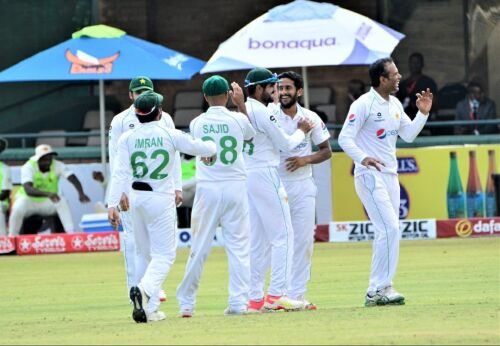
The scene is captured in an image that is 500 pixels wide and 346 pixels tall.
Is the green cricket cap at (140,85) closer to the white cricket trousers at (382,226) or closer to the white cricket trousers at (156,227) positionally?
the white cricket trousers at (156,227)

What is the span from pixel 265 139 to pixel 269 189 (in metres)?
0.40

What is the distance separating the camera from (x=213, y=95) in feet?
38.8

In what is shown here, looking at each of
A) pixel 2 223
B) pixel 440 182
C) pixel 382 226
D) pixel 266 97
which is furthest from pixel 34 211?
pixel 382 226

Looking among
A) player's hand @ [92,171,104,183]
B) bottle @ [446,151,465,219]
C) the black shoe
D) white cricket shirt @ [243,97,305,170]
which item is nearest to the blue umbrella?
player's hand @ [92,171,104,183]

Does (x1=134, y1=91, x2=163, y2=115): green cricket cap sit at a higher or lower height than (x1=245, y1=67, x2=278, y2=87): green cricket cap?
lower

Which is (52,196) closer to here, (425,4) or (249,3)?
(249,3)

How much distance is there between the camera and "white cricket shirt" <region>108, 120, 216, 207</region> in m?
11.5

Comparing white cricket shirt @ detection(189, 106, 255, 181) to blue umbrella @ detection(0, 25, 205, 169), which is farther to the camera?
blue umbrella @ detection(0, 25, 205, 169)

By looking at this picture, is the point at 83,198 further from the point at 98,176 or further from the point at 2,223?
the point at 2,223

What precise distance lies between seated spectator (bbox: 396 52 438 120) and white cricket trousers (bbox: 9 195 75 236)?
561 centimetres

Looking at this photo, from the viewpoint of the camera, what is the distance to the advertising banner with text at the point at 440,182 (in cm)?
2131

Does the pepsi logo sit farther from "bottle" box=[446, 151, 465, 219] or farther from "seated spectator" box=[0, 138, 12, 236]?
"seated spectator" box=[0, 138, 12, 236]

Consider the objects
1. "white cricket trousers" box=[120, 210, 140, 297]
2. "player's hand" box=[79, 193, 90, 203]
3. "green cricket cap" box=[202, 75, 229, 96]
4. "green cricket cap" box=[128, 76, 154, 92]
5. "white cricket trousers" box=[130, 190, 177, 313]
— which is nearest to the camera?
"white cricket trousers" box=[130, 190, 177, 313]

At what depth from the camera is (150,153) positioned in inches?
452
